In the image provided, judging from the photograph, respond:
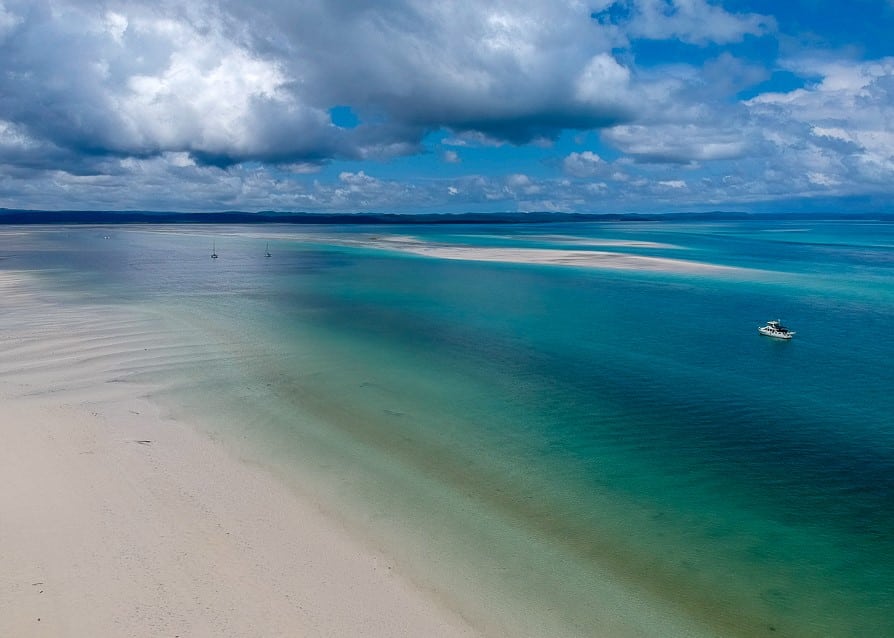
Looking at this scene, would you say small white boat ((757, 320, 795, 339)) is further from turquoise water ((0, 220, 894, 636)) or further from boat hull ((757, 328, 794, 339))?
turquoise water ((0, 220, 894, 636))

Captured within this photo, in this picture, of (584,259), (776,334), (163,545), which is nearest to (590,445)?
(163,545)

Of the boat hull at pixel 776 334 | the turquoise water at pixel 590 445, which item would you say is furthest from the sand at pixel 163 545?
the boat hull at pixel 776 334

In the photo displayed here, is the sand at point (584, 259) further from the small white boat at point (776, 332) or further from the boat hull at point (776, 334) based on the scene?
the boat hull at point (776, 334)

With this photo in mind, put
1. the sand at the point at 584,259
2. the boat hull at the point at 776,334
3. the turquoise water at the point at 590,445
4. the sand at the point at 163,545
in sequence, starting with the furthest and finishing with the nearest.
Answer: the sand at the point at 584,259 → the boat hull at the point at 776,334 → the turquoise water at the point at 590,445 → the sand at the point at 163,545

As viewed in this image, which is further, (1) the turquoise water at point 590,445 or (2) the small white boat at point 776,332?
(2) the small white boat at point 776,332

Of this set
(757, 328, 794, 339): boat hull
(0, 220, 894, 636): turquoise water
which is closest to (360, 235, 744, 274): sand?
(0, 220, 894, 636): turquoise water

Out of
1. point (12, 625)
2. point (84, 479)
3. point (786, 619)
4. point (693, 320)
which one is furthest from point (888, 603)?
point (693, 320)

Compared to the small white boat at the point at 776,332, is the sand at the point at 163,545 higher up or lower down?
lower down

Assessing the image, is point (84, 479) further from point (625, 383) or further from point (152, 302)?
point (152, 302)

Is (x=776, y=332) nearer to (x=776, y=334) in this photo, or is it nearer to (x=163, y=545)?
(x=776, y=334)
